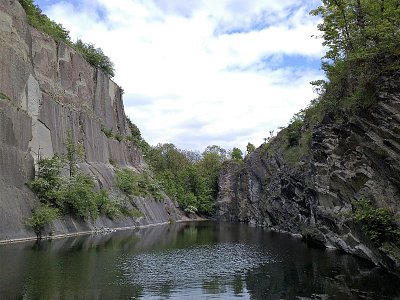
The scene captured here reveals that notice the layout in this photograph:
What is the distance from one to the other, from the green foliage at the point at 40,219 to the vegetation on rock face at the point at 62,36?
2710 cm

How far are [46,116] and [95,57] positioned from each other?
24.0 metres

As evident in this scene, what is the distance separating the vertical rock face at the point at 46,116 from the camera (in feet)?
123

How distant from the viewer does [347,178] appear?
2850 cm

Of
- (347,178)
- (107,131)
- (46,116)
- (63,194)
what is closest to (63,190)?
(63,194)

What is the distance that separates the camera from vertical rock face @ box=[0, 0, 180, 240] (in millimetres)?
37562

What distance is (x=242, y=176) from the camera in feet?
301

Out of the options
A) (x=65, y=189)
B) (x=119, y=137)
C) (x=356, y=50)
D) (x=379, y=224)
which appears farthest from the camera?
(x=119, y=137)

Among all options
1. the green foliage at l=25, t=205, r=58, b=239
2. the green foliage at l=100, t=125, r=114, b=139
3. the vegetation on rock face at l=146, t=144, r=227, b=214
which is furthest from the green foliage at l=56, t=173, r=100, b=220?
the vegetation on rock face at l=146, t=144, r=227, b=214

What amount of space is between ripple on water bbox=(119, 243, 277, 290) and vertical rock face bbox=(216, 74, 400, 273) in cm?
591

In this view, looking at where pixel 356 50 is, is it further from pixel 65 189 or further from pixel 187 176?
pixel 187 176

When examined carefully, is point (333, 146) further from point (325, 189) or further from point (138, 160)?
point (138, 160)

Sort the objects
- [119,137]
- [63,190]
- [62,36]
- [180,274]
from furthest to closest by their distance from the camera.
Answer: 1. [119,137]
2. [62,36]
3. [63,190]
4. [180,274]

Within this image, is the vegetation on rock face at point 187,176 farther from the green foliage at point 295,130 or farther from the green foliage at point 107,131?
the green foliage at point 295,130

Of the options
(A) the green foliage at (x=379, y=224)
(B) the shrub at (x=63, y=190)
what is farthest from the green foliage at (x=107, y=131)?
(A) the green foliage at (x=379, y=224)
